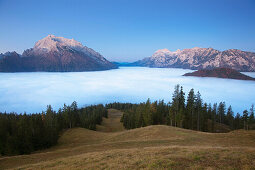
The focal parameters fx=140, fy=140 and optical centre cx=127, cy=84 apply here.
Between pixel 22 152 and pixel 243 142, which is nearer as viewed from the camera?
pixel 243 142

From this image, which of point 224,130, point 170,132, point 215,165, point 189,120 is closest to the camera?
point 215,165

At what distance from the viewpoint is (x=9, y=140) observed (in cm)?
3978

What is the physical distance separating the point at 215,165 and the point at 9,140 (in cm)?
5038

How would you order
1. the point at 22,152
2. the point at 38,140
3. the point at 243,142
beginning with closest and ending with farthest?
1. the point at 243,142
2. the point at 22,152
3. the point at 38,140

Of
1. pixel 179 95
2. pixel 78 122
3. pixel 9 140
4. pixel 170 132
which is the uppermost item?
Answer: pixel 179 95

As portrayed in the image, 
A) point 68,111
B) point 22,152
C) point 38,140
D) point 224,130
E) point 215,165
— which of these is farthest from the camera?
point 224,130

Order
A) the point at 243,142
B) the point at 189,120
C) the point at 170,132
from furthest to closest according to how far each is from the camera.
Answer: the point at 189,120
the point at 170,132
the point at 243,142

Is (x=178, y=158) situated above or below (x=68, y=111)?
above

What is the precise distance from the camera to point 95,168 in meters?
13.9

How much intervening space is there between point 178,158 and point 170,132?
2491cm

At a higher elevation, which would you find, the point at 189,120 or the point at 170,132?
the point at 170,132

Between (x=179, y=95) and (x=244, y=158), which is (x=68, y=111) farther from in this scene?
(x=244, y=158)

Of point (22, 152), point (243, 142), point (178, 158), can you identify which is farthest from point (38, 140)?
point (243, 142)

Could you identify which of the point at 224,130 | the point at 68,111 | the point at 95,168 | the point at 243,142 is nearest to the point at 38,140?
the point at 68,111
